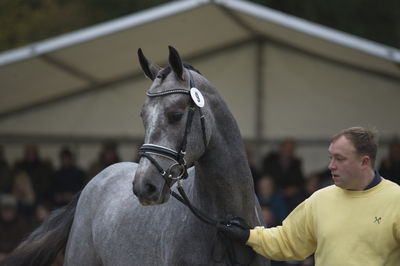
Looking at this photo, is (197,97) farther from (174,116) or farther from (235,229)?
(235,229)

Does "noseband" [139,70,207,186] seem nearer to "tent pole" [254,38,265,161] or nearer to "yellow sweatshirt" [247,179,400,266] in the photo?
"yellow sweatshirt" [247,179,400,266]

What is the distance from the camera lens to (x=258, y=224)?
4.69m

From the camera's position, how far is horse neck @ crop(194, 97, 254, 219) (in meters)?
4.46

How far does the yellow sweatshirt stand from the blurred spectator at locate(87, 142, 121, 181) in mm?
7037

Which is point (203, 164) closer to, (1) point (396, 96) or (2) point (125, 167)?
(2) point (125, 167)

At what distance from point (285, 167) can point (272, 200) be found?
1252 mm

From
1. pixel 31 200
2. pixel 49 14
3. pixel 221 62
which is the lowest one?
pixel 31 200

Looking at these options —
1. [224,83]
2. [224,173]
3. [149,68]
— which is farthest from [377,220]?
[224,83]

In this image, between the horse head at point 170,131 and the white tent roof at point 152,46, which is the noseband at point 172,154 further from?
the white tent roof at point 152,46

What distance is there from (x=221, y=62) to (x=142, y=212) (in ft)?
22.6

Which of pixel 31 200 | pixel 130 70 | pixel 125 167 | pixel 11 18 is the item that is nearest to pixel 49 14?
pixel 11 18

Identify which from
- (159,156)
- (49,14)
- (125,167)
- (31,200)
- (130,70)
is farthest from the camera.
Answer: (49,14)

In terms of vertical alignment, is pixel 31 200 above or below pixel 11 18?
below

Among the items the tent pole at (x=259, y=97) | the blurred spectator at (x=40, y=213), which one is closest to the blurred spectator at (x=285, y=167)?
the tent pole at (x=259, y=97)
